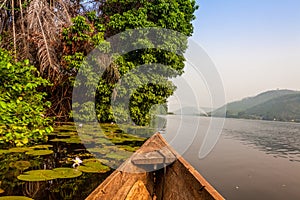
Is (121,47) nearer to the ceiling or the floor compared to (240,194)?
nearer to the ceiling

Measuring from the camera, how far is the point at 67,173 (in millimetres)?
3783

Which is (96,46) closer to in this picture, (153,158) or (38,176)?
(38,176)

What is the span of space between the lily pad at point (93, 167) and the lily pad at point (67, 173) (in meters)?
0.18

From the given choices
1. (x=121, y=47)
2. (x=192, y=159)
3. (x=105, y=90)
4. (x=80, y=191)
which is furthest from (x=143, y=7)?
(x=80, y=191)

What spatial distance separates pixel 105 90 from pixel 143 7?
4.23 m

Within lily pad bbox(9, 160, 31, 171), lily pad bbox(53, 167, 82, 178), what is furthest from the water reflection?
lily pad bbox(9, 160, 31, 171)

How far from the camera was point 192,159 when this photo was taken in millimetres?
7355

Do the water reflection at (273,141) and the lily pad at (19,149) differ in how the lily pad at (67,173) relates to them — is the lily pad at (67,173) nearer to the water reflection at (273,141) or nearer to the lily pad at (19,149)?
the lily pad at (19,149)

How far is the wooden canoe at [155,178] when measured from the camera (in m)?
2.37

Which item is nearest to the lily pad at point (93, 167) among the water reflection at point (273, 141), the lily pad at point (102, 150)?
the lily pad at point (102, 150)

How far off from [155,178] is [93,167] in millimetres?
1688

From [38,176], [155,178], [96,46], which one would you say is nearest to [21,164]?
[38,176]

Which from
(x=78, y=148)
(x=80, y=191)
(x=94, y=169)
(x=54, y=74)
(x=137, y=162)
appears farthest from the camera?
(x=54, y=74)

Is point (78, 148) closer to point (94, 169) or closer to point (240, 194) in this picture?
point (94, 169)
